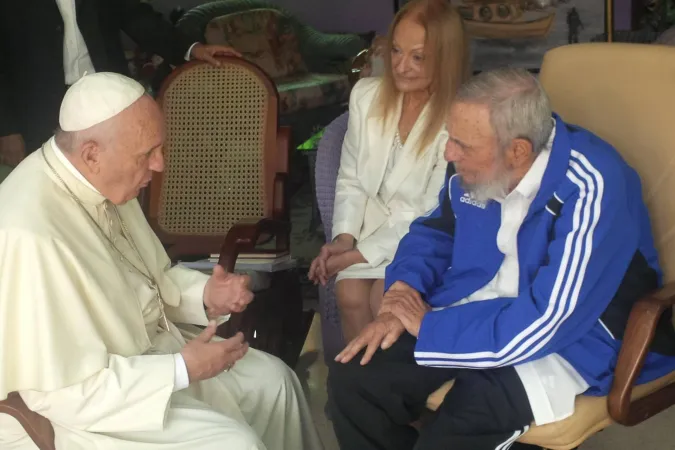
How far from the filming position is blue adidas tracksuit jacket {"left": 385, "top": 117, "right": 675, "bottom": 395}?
1865mm

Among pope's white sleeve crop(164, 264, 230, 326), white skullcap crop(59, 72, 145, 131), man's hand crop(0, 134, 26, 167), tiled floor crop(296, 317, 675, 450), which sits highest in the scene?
white skullcap crop(59, 72, 145, 131)

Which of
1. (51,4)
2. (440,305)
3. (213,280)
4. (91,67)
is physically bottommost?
(440,305)

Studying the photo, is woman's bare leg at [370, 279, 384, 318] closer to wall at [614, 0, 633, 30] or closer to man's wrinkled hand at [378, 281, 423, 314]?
man's wrinkled hand at [378, 281, 423, 314]

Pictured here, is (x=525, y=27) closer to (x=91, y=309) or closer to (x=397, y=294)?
(x=397, y=294)

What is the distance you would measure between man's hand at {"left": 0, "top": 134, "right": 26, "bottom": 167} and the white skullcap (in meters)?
1.14

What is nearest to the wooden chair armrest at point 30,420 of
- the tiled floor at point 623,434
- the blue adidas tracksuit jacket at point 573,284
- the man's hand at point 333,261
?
the blue adidas tracksuit jacket at point 573,284

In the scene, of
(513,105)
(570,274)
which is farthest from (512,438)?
(513,105)

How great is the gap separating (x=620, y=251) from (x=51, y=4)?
209cm

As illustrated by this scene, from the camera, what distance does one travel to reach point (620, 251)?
1.92 meters

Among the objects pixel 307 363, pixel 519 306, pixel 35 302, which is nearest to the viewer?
pixel 35 302

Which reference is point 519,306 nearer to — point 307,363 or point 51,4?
point 307,363

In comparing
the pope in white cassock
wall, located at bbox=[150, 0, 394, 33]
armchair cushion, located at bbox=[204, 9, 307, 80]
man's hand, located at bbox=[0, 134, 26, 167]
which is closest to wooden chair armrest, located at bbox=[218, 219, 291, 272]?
the pope in white cassock

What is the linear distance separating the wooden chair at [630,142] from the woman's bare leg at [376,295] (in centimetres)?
58

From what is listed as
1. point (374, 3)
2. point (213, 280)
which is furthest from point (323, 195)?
point (374, 3)
